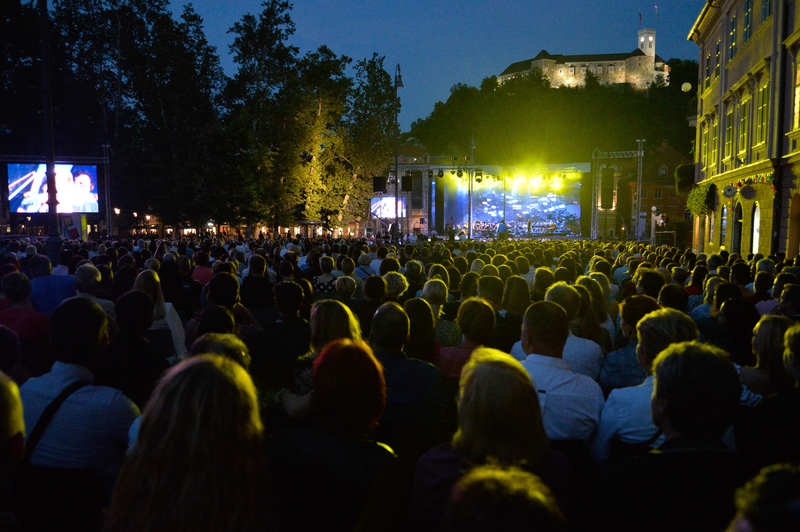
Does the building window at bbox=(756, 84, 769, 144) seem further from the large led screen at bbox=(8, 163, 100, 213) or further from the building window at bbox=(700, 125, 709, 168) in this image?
the large led screen at bbox=(8, 163, 100, 213)

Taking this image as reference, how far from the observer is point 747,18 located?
850 inches

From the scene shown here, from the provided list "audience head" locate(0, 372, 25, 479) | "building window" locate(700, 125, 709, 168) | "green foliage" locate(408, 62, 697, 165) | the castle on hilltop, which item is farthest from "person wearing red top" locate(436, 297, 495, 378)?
the castle on hilltop

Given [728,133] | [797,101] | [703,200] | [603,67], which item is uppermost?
[603,67]

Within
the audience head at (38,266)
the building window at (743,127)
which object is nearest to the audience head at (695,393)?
the audience head at (38,266)

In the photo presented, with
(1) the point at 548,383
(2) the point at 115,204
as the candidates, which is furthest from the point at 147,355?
(2) the point at 115,204

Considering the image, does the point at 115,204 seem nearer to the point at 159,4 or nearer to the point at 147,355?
the point at 159,4

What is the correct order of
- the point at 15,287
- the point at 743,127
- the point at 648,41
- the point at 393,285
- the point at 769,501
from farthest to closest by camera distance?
the point at 648,41
the point at 743,127
the point at 393,285
the point at 15,287
the point at 769,501

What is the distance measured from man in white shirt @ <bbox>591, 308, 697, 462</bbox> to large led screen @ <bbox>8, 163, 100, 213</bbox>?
28897 millimetres

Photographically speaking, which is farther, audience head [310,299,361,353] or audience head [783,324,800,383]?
audience head [310,299,361,353]

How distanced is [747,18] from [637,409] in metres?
24.4

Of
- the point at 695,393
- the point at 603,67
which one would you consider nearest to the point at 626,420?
the point at 695,393

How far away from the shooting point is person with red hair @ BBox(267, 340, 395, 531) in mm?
2262

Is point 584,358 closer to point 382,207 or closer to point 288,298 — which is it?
point 288,298

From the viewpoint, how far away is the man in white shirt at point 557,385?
9.84 feet
